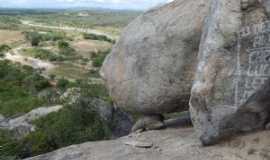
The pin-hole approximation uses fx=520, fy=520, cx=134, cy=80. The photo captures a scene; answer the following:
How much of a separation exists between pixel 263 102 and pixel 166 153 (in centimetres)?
210

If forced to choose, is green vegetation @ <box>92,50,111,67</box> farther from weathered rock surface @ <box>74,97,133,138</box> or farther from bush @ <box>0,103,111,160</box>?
weathered rock surface @ <box>74,97,133,138</box>

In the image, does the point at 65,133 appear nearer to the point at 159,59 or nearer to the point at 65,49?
the point at 159,59

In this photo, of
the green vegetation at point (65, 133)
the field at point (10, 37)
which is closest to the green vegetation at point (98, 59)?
the field at point (10, 37)

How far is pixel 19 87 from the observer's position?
140 ft

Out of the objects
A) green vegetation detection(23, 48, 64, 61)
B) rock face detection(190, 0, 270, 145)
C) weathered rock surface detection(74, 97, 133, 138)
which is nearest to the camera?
rock face detection(190, 0, 270, 145)

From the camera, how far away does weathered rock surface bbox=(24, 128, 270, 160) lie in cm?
937

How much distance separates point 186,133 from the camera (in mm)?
11328

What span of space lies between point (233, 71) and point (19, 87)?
35.3m

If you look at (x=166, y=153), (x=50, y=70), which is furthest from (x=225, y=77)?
(x=50, y=70)

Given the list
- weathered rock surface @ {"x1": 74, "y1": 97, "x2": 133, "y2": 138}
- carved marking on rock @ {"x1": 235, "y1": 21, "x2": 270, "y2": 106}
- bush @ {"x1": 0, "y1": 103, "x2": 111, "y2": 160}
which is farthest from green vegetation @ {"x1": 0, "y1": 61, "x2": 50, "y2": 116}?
carved marking on rock @ {"x1": 235, "y1": 21, "x2": 270, "y2": 106}

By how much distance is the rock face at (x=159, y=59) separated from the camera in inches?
437

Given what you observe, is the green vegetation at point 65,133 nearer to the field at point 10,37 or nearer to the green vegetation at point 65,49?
the green vegetation at point 65,49

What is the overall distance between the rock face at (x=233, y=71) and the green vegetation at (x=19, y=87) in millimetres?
19073

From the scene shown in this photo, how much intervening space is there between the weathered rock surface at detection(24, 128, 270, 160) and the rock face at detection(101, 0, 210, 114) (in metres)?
0.81
